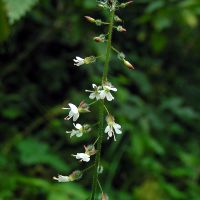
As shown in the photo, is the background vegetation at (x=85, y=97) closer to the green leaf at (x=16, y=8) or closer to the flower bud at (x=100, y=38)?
the green leaf at (x=16, y=8)

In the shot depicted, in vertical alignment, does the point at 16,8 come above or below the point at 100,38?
below

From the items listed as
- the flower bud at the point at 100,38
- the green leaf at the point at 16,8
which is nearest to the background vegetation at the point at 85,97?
the green leaf at the point at 16,8

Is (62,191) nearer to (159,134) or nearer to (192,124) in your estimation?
(159,134)

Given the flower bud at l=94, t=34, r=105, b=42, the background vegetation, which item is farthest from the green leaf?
the flower bud at l=94, t=34, r=105, b=42

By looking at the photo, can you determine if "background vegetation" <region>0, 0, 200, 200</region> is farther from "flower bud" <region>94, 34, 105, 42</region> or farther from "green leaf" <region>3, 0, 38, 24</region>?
"flower bud" <region>94, 34, 105, 42</region>

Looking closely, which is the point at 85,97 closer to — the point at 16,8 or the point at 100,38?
the point at 16,8

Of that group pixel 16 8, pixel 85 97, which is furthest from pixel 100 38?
pixel 85 97
